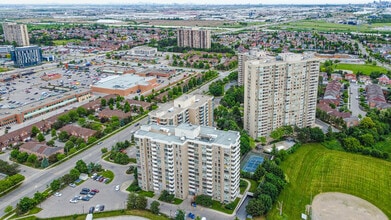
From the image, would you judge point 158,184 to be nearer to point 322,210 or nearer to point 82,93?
point 322,210

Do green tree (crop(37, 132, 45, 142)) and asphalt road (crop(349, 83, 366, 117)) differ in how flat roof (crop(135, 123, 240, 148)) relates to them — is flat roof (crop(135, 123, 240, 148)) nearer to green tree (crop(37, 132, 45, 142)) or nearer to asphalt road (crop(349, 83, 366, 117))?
green tree (crop(37, 132, 45, 142))

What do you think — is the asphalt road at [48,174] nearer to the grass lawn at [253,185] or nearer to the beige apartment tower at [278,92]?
the grass lawn at [253,185]

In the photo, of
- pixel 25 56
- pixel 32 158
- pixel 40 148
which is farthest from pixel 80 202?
pixel 25 56

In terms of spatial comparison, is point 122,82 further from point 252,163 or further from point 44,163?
point 252,163

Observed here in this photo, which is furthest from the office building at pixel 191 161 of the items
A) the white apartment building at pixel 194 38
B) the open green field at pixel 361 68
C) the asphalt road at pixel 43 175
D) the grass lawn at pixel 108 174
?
the white apartment building at pixel 194 38

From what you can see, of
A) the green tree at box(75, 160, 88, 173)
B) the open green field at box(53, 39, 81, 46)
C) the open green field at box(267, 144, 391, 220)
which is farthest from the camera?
the open green field at box(53, 39, 81, 46)

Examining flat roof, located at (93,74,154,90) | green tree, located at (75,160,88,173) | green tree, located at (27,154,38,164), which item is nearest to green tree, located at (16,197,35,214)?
green tree, located at (75,160,88,173)
